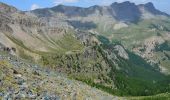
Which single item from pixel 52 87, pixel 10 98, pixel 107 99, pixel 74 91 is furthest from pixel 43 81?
pixel 107 99

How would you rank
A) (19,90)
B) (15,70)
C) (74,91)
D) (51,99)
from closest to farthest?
(19,90)
(51,99)
(15,70)
(74,91)

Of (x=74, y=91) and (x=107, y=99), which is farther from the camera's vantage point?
(x=107, y=99)

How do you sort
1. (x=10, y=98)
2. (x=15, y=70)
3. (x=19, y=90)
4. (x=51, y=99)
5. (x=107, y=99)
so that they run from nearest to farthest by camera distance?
1. (x=10, y=98)
2. (x=19, y=90)
3. (x=51, y=99)
4. (x=15, y=70)
5. (x=107, y=99)

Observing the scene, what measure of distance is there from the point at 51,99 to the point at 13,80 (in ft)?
12.2

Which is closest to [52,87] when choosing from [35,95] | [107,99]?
[35,95]

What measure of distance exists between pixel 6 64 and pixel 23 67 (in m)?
5.13

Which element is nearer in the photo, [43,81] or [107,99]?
[43,81]

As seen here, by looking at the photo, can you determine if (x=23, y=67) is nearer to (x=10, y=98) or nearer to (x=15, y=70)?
(x=15, y=70)

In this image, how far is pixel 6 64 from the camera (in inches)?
1532

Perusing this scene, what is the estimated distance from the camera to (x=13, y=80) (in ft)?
112

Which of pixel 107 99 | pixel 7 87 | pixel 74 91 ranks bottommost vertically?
pixel 107 99

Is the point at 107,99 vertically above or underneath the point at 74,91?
underneath

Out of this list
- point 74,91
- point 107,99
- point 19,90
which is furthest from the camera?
point 107,99

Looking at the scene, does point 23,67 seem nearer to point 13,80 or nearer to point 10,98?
point 13,80
